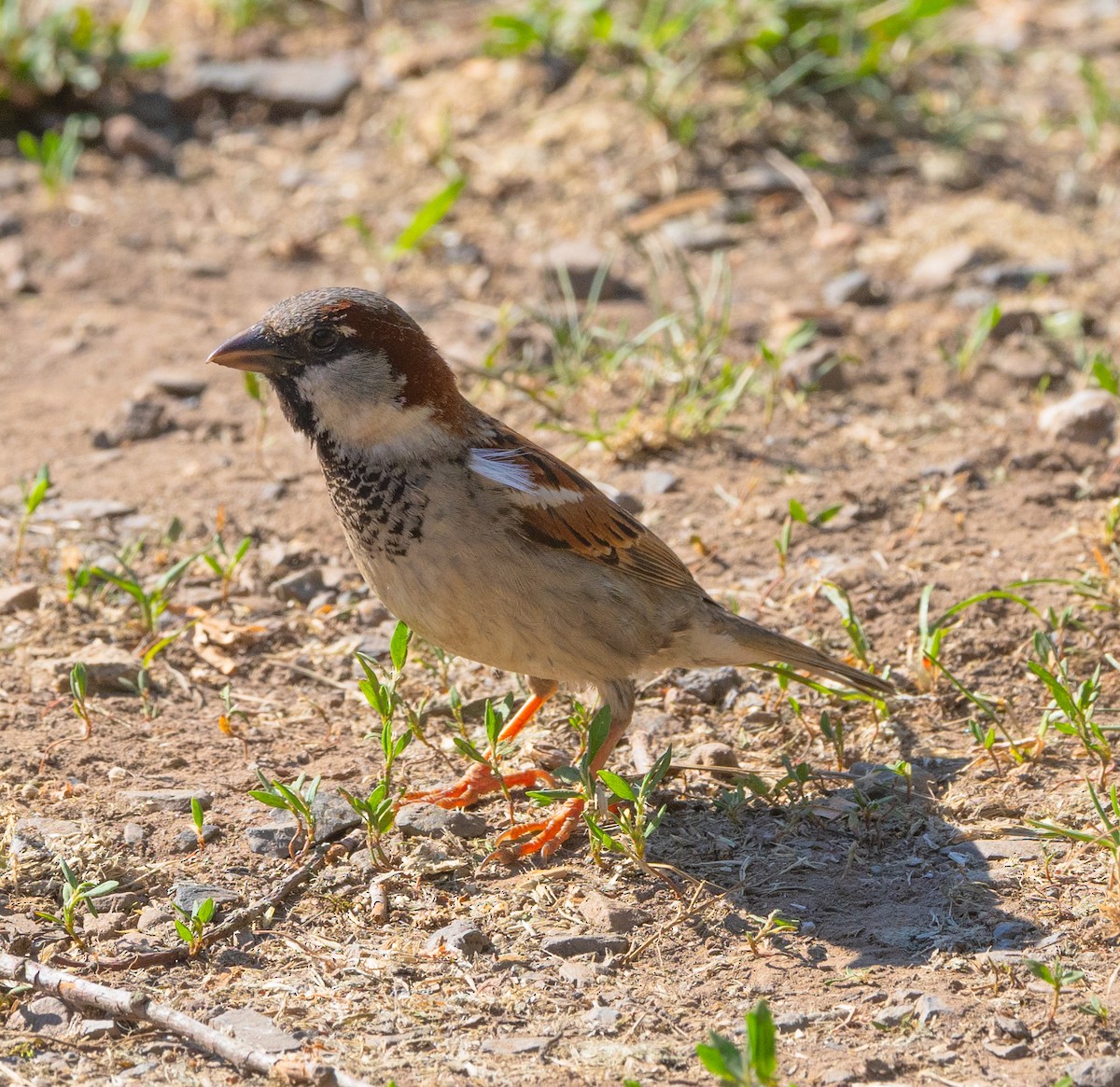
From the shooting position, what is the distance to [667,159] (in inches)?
316

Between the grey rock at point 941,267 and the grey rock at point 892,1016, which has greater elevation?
the grey rock at point 941,267

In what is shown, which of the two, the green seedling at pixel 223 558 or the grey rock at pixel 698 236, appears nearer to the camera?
the green seedling at pixel 223 558

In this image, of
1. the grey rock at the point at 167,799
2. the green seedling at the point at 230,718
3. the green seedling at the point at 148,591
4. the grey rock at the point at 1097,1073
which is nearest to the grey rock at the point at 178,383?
the green seedling at the point at 148,591

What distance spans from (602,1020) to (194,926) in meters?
1.01

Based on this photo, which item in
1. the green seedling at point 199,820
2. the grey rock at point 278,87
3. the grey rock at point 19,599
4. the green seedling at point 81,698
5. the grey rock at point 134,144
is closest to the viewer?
the green seedling at point 199,820

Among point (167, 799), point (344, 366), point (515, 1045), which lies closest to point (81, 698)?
point (167, 799)

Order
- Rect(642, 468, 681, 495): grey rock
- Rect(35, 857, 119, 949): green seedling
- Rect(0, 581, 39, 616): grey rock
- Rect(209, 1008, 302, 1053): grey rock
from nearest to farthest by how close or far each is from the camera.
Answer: Rect(209, 1008, 302, 1053): grey rock, Rect(35, 857, 119, 949): green seedling, Rect(0, 581, 39, 616): grey rock, Rect(642, 468, 681, 495): grey rock

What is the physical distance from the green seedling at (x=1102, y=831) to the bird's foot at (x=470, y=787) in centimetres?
143

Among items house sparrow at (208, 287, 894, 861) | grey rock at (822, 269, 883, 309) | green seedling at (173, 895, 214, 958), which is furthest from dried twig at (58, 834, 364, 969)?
grey rock at (822, 269, 883, 309)

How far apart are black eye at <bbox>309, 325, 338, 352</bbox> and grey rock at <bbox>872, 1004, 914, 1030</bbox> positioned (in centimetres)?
232

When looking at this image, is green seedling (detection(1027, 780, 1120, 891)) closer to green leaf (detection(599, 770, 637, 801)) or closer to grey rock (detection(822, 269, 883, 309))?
green leaf (detection(599, 770, 637, 801))

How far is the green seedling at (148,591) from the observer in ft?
15.8

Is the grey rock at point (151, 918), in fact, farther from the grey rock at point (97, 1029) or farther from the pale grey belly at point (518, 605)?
the pale grey belly at point (518, 605)

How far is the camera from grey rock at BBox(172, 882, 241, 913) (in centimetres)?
372
